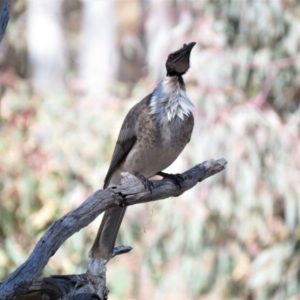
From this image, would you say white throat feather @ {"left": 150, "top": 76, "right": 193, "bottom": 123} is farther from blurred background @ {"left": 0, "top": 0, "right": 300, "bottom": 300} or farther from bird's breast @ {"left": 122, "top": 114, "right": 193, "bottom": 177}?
blurred background @ {"left": 0, "top": 0, "right": 300, "bottom": 300}

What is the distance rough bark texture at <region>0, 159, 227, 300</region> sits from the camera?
12.0ft

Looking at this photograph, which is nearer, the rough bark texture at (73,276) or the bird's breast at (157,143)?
the rough bark texture at (73,276)

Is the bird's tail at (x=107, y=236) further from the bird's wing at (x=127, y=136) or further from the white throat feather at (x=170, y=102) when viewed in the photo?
the white throat feather at (x=170, y=102)

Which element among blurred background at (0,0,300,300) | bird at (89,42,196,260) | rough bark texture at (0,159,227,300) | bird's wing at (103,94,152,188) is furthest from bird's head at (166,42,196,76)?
blurred background at (0,0,300,300)

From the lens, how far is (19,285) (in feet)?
12.0

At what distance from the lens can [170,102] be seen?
4746 mm

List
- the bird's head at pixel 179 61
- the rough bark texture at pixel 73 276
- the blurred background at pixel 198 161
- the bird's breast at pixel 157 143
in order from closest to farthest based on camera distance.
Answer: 1. the rough bark texture at pixel 73 276
2. the bird's breast at pixel 157 143
3. the bird's head at pixel 179 61
4. the blurred background at pixel 198 161

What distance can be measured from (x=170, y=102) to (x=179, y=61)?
0.87ft

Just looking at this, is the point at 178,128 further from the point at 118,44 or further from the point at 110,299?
the point at 118,44

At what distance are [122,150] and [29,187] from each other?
8.28 feet

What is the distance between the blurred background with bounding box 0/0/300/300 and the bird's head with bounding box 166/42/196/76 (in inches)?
79.9

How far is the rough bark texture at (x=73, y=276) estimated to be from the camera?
3672 mm

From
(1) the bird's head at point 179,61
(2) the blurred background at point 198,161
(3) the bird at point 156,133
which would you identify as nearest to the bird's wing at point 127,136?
(3) the bird at point 156,133

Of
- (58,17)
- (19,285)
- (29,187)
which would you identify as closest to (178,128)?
(19,285)
